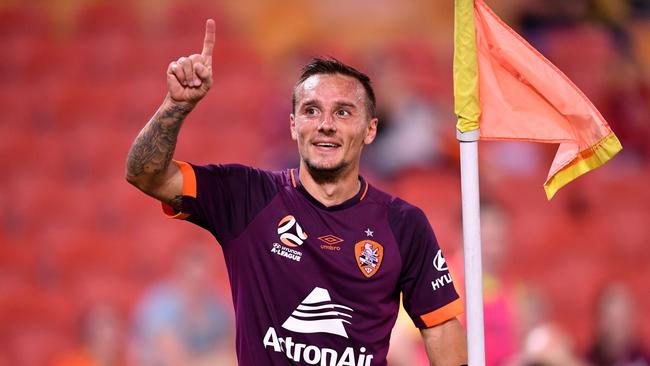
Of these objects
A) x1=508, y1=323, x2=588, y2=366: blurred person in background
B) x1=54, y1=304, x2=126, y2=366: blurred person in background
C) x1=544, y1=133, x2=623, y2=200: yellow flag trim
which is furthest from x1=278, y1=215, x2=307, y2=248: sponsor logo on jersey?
x1=54, y1=304, x2=126, y2=366: blurred person in background

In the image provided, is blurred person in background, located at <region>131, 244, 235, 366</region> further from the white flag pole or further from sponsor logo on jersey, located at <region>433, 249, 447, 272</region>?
the white flag pole

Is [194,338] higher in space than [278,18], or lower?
lower

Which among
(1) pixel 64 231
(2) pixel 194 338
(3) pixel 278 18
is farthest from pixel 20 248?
(3) pixel 278 18

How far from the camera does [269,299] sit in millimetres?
3645

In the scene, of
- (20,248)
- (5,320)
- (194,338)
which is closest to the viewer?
(194,338)

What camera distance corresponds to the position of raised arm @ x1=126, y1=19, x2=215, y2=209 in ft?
11.3

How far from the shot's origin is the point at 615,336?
22.7 ft

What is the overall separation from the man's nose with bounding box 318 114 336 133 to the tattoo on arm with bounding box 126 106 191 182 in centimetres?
46

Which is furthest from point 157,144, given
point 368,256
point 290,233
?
point 368,256

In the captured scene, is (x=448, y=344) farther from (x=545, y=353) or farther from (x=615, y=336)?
(x=615, y=336)

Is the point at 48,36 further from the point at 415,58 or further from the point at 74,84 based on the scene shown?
the point at 415,58

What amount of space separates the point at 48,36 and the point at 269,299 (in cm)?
671

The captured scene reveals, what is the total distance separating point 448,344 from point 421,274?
0.26 m

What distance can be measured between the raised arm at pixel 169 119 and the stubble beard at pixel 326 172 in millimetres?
472
